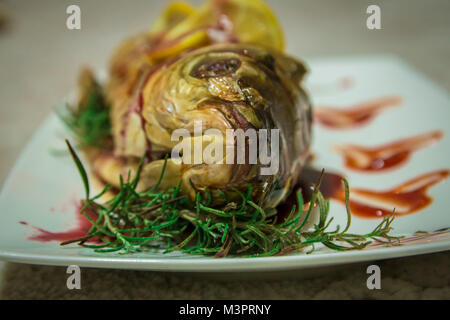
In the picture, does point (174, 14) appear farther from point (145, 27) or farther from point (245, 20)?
point (145, 27)

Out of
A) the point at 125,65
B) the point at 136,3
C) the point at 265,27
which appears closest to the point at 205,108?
the point at 265,27

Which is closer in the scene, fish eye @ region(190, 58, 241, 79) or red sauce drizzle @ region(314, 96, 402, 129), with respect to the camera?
fish eye @ region(190, 58, 241, 79)

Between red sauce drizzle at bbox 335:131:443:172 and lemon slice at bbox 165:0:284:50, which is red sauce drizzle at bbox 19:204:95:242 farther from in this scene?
red sauce drizzle at bbox 335:131:443:172

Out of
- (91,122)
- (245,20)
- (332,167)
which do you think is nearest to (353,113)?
(332,167)

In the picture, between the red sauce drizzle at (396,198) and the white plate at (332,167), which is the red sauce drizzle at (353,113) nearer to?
the white plate at (332,167)

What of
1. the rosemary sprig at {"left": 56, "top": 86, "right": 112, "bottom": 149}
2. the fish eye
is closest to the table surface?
the rosemary sprig at {"left": 56, "top": 86, "right": 112, "bottom": 149}

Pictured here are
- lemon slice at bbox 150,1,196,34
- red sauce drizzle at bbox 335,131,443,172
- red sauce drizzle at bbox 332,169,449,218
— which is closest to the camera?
red sauce drizzle at bbox 332,169,449,218

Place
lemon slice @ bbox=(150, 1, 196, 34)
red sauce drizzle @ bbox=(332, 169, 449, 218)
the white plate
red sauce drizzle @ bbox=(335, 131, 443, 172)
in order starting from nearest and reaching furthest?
the white plate → red sauce drizzle @ bbox=(332, 169, 449, 218) → red sauce drizzle @ bbox=(335, 131, 443, 172) → lemon slice @ bbox=(150, 1, 196, 34)

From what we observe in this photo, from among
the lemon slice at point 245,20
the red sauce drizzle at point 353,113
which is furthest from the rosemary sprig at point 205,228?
the red sauce drizzle at point 353,113
